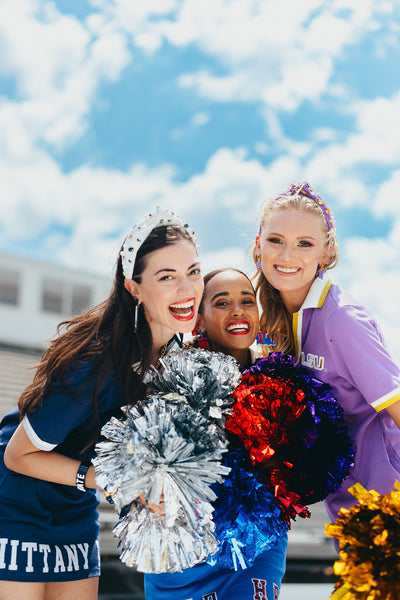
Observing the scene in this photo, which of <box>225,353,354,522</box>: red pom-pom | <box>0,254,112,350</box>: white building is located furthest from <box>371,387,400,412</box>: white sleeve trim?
<box>0,254,112,350</box>: white building

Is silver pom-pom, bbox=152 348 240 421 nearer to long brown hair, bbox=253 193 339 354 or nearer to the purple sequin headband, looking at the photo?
long brown hair, bbox=253 193 339 354

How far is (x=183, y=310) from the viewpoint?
2213 millimetres

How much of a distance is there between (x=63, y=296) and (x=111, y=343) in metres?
16.2

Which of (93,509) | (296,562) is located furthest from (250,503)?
(296,562)

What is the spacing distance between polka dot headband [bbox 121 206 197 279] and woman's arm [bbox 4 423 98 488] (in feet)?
2.45

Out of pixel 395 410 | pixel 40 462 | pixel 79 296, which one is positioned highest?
pixel 79 296

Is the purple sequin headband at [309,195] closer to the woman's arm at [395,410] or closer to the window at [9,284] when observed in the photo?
the woman's arm at [395,410]

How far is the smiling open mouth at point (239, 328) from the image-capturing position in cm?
244

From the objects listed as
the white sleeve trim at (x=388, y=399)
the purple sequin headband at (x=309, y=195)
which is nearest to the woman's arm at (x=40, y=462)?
the white sleeve trim at (x=388, y=399)

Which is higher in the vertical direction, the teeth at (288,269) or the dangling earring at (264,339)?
the teeth at (288,269)

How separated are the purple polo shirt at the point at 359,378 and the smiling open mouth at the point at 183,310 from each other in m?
0.49

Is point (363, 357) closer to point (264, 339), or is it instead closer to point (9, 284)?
point (264, 339)

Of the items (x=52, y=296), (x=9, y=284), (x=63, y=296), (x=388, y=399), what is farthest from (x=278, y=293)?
(x=63, y=296)

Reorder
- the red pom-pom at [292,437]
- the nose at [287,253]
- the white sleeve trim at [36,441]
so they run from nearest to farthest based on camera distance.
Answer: the red pom-pom at [292,437] < the white sleeve trim at [36,441] < the nose at [287,253]
